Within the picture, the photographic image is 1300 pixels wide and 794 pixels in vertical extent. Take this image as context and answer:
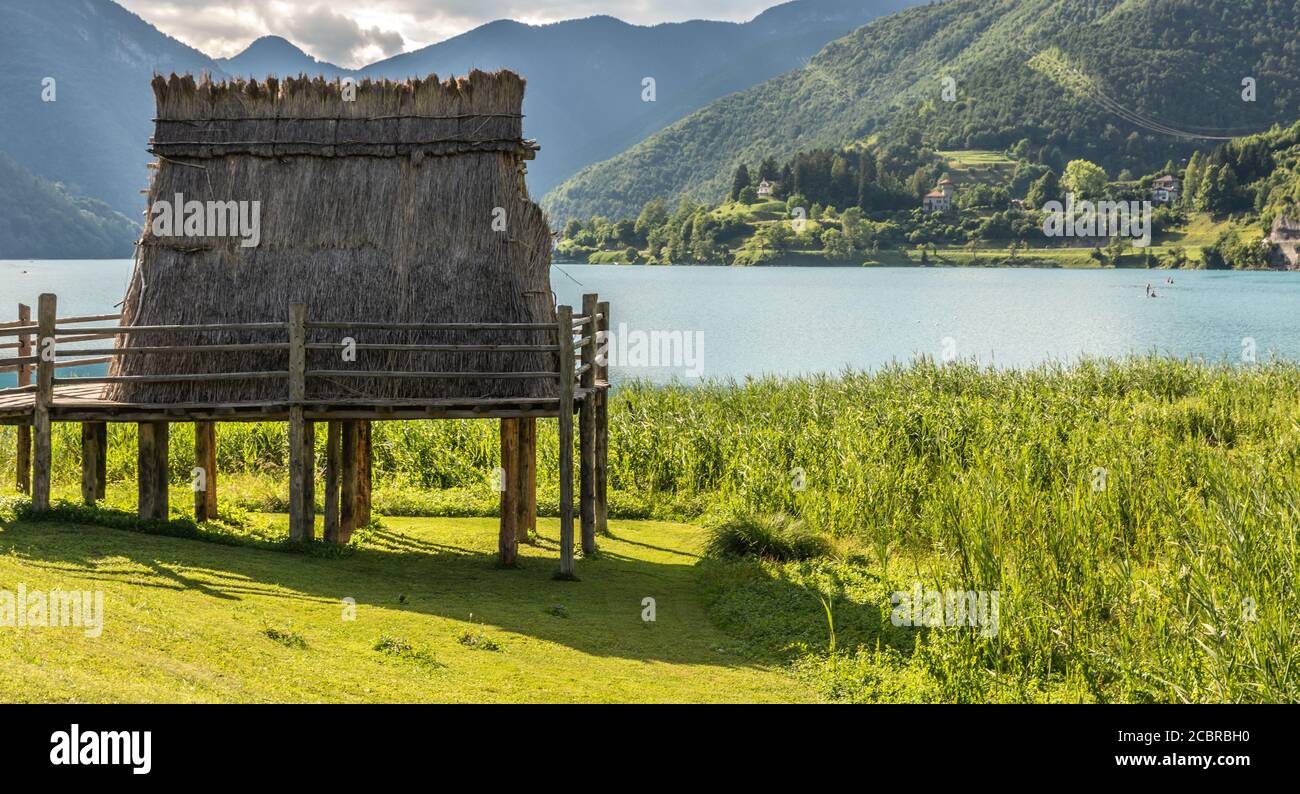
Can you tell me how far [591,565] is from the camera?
14.3 meters

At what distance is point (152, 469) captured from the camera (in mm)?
14047

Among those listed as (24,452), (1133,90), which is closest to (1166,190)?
(1133,90)

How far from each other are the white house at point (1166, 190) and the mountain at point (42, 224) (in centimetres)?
12366

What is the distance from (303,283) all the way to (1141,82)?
181 meters

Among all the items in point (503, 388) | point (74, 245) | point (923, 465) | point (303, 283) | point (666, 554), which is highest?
point (74, 245)

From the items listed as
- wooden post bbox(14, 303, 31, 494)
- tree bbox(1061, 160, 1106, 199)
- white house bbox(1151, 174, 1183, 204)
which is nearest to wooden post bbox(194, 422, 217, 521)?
wooden post bbox(14, 303, 31, 494)

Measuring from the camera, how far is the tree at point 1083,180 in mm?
139500

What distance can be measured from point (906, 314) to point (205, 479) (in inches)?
2596

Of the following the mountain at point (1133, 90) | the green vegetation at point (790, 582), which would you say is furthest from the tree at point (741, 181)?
the green vegetation at point (790, 582)

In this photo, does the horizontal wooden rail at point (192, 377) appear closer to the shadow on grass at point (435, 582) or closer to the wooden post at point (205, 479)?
the shadow on grass at point (435, 582)

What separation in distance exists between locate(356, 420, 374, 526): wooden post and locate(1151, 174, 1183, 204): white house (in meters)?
138

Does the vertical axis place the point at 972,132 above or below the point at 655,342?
above
